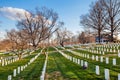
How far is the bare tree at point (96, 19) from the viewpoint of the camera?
63.7m

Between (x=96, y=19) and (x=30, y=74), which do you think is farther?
(x=96, y=19)

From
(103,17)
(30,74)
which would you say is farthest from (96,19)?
(30,74)

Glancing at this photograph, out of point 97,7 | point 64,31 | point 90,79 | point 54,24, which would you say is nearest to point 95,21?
point 97,7

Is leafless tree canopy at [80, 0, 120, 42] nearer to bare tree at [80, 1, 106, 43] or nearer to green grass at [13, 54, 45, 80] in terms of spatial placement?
bare tree at [80, 1, 106, 43]

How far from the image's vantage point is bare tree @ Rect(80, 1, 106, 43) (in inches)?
2506

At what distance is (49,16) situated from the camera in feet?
252

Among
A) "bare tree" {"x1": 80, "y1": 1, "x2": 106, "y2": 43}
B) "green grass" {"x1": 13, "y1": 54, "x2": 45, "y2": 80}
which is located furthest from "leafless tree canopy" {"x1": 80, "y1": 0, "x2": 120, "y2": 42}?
"green grass" {"x1": 13, "y1": 54, "x2": 45, "y2": 80}

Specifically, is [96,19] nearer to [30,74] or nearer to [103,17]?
[103,17]

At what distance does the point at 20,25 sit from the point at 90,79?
196 feet

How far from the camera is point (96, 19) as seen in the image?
64875 millimetres

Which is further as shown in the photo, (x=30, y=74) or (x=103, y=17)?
(x=103, y=17)

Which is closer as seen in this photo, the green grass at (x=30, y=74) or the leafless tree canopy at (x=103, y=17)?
the green grass at (x=30, y=74)

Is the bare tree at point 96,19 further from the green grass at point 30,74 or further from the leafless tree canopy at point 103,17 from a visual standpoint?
the green grass at point 30,74

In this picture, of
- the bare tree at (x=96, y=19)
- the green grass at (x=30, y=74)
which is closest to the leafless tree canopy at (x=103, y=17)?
the bare tree at (x=96, y=19)
